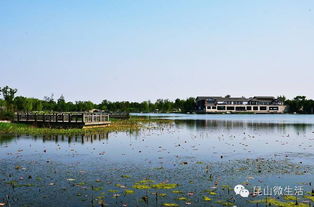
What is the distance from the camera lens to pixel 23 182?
50.0 ft

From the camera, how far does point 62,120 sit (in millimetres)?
50188

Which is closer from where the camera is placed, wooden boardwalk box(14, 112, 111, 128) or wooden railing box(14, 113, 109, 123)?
wooden boardwalk box(14, 112, 111, 128)

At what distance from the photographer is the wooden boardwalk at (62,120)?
4888cm

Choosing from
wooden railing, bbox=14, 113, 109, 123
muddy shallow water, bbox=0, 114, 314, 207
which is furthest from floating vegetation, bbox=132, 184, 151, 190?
wooden railing, bbox=14, 113, 109, 123

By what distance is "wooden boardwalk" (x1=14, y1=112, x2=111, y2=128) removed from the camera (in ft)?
160

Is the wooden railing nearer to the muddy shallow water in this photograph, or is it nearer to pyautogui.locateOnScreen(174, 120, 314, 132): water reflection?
pyautogui.locateOnScreen(174, 120, 314, 132): water reflection

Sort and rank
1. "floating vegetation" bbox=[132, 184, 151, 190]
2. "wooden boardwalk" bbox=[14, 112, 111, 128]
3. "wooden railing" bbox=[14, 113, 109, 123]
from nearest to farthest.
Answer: "floating vegetation" bbox=[132, 184, 151, 190] < "wooden boardwalk" bbox=[14, 112, 111, 128] < "wooden railing" bbox=[14, 113, 109, 123]

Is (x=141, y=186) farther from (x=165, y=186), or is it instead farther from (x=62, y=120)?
(x=62, y=120)

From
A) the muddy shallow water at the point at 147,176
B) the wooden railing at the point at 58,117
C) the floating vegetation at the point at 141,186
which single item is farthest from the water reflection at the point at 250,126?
the floating vegetation at the point at 141,186

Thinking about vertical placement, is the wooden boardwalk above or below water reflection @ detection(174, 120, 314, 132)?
above

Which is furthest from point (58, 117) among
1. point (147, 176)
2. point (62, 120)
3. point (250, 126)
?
point (147, 176)

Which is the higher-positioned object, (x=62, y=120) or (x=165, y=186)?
(x=62, y=120)

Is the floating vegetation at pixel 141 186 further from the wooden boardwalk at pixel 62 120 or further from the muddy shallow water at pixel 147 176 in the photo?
the wooden boardwalk at pixel 62 120

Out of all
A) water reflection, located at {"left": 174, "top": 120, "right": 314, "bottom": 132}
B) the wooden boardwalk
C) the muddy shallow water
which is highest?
A: the wooden boardwalk
